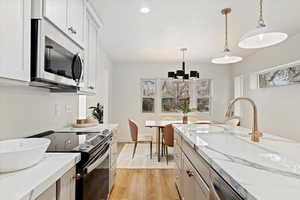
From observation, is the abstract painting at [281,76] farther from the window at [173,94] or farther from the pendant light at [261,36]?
the pendant light at [261,36]

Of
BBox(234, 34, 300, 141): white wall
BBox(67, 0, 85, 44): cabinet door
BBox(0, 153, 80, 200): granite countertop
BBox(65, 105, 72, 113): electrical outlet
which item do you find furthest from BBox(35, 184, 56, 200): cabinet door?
BBox(234, 34, 300, 141): white wall

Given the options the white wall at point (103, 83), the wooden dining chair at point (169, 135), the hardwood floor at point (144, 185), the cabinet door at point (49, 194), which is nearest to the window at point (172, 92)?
the white wall at point (103, 83)

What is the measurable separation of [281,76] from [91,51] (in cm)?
399

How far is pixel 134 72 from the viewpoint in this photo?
6332 millimetres

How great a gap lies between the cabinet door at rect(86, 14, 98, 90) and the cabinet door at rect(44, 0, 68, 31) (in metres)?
0.71

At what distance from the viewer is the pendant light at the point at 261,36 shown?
4.82ft

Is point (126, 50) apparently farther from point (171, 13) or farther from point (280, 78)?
point (280, 78)

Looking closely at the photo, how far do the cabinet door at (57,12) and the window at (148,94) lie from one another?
476 centimetres

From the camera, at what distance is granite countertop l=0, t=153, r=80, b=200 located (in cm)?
73

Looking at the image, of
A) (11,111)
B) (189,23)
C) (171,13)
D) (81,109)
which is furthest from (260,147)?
(81,109)

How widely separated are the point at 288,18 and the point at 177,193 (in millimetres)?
3226

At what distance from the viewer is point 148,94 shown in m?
6.41

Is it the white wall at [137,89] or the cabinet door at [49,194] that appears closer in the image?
the cabinet door at [49,194]

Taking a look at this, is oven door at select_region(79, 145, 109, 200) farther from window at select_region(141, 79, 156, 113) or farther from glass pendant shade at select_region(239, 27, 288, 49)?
window at select_region(141, 79, 156, 113)
